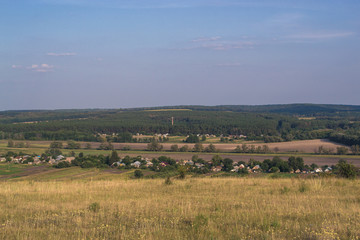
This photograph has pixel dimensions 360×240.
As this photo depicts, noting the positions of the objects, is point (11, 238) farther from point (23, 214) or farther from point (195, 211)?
point (195, 211)

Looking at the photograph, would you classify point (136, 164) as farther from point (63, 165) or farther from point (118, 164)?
point (63, 165)

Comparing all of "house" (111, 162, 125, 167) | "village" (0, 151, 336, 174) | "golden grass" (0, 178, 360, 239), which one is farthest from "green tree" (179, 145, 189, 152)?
"golden grass" (0, 178, 360, 239)

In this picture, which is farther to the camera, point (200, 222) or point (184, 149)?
point (184, 149)

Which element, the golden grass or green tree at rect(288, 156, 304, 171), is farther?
green tree at rect(288, 156, 304, 171)

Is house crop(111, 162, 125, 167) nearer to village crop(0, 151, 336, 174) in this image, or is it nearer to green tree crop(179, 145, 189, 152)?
village crop(0, 151, 336, 174)

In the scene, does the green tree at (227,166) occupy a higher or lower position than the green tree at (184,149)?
higher

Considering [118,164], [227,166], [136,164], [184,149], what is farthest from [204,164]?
[184,149]

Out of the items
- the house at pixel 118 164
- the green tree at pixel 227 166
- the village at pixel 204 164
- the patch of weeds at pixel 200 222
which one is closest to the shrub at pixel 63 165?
the village at pixel 204 164

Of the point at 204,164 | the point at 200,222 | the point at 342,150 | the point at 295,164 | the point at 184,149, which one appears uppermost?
the point at 200,222

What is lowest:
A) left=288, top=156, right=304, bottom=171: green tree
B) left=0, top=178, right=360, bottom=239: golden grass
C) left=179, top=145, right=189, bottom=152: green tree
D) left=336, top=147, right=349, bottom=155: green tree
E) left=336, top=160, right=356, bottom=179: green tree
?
left=179, top=145, right=189, bottom=152: green tree

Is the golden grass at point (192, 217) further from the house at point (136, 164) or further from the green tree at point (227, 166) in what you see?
the house at point (136, 164)

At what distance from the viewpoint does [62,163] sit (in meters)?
38.3

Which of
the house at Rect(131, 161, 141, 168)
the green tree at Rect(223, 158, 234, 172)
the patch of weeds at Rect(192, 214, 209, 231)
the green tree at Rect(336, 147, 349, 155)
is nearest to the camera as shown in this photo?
the patch of weeds at Rect(192, 214, 209, 231)

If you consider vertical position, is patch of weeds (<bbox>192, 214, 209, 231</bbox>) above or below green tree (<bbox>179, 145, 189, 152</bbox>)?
above
